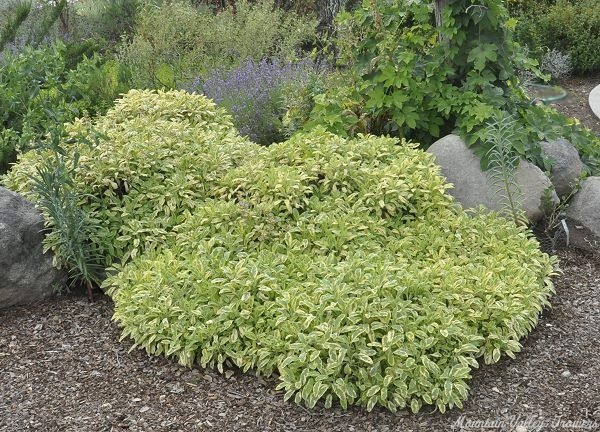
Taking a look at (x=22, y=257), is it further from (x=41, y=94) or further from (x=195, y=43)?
(x=195, y=43)

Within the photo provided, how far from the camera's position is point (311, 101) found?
6211 mm

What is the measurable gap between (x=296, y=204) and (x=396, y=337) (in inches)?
49.4

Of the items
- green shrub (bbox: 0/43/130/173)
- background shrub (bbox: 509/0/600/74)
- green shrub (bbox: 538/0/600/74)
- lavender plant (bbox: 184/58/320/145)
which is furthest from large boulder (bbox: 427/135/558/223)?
green shrub (bbox: 538/0/600/74)

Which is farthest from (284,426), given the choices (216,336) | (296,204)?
(296,204)

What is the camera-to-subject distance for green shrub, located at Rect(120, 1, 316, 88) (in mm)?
7699

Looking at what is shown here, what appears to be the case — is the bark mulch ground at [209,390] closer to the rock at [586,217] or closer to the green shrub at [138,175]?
the green shrub at [138,175]

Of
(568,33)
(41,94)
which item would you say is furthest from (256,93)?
(568,33)

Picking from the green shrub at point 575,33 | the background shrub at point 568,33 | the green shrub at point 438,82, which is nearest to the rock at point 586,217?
the green shrub at point 438,82

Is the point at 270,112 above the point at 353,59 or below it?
below

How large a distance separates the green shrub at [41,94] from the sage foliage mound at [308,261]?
0.99 feet

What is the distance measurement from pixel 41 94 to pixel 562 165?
3929mm

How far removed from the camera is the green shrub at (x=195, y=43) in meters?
7.70

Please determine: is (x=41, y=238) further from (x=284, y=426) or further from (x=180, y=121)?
(x=284, y=426)

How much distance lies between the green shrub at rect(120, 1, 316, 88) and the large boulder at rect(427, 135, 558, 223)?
284 centimetres
